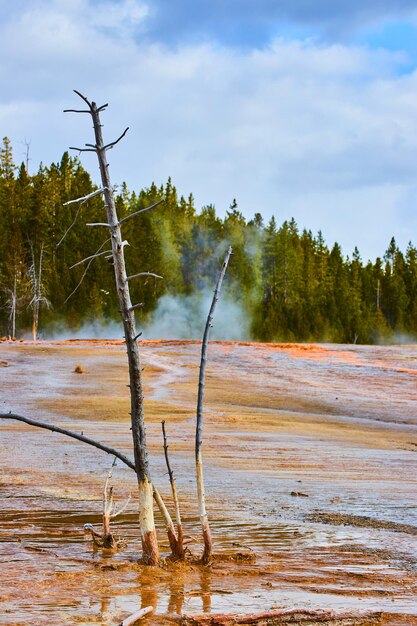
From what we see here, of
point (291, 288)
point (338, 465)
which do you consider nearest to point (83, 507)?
point (338, 465)

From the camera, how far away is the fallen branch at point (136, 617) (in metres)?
5.55

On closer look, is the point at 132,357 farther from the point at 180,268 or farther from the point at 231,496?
the point at 180,268

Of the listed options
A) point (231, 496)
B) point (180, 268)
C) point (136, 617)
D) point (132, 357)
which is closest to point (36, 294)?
point (180, 268)

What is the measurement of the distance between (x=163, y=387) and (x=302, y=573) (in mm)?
19223

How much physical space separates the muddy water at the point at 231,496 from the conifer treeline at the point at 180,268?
4126 cm

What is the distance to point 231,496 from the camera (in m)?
11.3

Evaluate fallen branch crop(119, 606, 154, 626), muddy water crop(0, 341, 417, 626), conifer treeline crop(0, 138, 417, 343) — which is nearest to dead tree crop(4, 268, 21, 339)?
conifer treeline crop(0, 138, 417, 343)

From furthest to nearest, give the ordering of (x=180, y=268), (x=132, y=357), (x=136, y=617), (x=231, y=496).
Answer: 1. (x=180, y=268)
2. (x=231, y=496)
3. (x=132, y=357)
4. (x=136, y=617)

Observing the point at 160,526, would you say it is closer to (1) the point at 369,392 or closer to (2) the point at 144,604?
(2) the point at 144,604

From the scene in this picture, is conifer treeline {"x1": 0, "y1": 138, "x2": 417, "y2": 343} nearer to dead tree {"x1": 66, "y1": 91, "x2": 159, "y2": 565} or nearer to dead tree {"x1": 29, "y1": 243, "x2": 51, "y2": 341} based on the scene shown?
dead tree {"x1": 29, "y1": 243, "x2": 51, "y2": 341}

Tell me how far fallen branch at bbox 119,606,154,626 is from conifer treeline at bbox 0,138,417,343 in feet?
195

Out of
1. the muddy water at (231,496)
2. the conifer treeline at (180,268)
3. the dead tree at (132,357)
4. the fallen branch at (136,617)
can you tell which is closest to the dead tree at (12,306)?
the conifer treeline at (180,268)

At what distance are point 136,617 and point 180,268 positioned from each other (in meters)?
81.8

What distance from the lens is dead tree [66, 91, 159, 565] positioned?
275 inches
